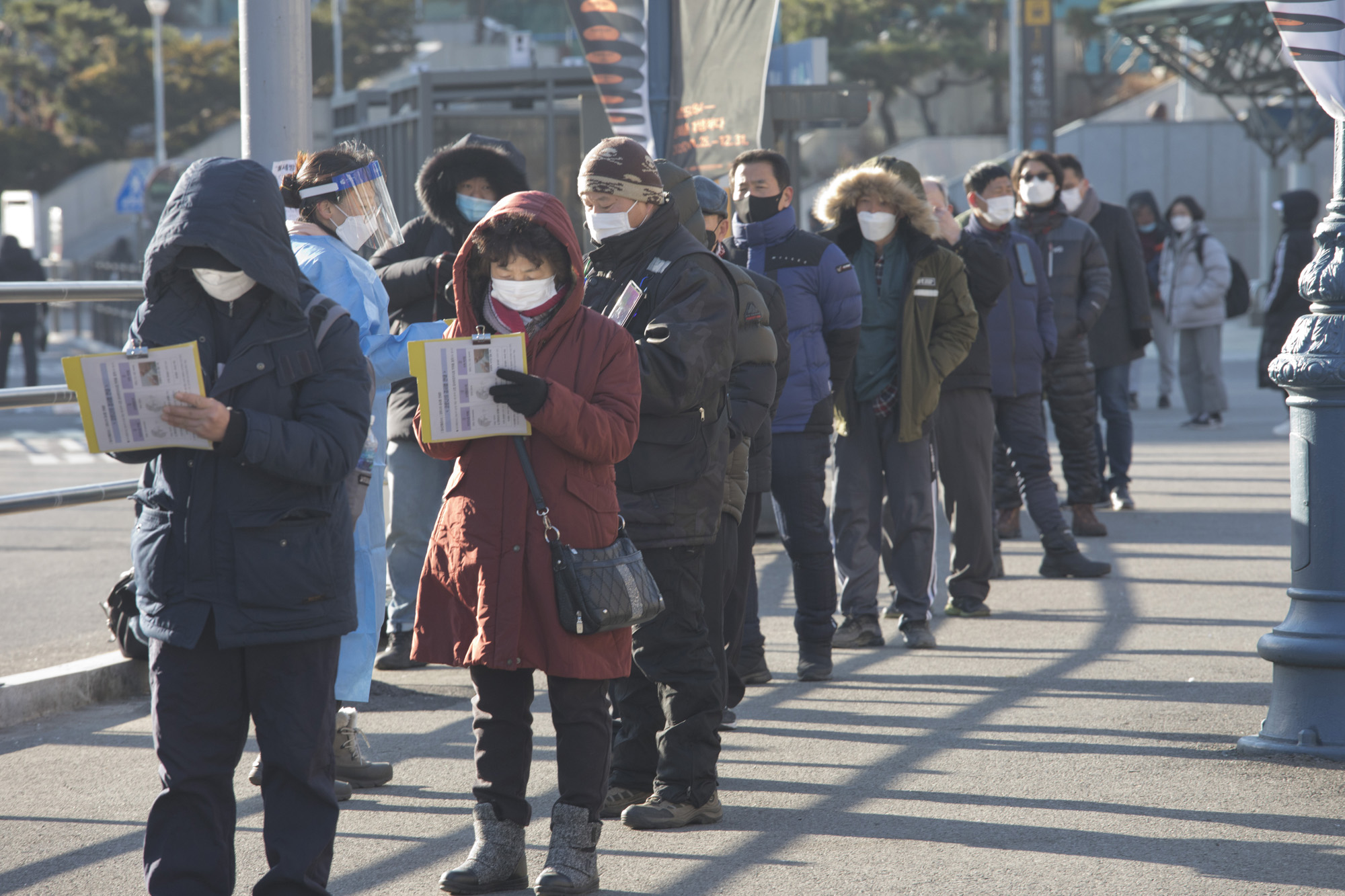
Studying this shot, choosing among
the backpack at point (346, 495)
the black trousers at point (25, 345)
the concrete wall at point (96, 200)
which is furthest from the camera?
the concrete wall at point (96, 200)

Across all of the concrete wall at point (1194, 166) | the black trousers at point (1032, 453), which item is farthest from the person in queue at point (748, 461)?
the concrete wall at point (1194, 166)

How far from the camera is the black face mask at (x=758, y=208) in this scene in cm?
620

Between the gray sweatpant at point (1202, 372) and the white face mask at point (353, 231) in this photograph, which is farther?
the gray sweatpant at point (1202, 372)

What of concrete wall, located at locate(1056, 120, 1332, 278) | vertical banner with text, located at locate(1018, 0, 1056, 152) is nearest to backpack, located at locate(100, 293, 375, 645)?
vertical banner with text, located at locate(1018, 0, 1056, 152)

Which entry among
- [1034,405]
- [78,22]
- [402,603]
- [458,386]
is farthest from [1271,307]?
[78,22]

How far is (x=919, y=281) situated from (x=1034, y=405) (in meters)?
2.17

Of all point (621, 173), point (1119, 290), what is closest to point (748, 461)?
point (621, 173)

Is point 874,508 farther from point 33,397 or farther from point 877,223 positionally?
point 33,397

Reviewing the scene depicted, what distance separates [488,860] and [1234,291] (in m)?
12.7

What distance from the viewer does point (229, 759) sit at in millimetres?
3402

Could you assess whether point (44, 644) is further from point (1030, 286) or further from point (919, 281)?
point (1030, 286)

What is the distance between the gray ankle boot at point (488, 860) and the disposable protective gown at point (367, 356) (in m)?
0.90

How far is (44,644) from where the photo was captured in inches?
271

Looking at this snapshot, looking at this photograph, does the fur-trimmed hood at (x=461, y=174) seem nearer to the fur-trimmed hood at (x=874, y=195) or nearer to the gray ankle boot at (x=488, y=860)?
the fur-trimmed hood at (x=874, y=195)
